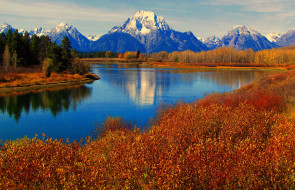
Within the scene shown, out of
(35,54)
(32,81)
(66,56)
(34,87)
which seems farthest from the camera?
(35,54)

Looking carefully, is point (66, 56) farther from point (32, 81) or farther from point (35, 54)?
point (35, 54)

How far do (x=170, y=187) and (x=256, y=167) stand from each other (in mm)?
2818

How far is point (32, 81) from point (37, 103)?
19896 mm

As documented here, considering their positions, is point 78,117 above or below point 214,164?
below

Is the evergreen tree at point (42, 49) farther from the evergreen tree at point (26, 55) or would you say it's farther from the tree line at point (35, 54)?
the evergreen tree at point (26, 55)

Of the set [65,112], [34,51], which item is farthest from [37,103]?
[34,51]

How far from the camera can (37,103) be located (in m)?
34.6

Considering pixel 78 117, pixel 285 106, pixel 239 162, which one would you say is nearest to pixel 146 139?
pixel 239 162

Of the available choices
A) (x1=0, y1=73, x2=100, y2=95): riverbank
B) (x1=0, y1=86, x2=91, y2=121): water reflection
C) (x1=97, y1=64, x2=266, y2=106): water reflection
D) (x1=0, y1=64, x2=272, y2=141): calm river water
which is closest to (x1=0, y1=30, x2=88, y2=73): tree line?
(x1=0, y1=73, x2=100, y2=95): riverbank

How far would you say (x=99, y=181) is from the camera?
630 cm

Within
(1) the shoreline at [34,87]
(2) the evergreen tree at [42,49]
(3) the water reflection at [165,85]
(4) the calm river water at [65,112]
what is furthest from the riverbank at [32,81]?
(2) the evergreen tree at [42,49]

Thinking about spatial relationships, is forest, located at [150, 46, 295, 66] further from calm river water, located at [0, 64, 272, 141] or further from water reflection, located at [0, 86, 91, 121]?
water reflection, located at [0, 86, 91, 121]

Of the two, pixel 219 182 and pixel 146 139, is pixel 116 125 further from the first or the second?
pixel 219 182

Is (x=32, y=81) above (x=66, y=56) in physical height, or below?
below
